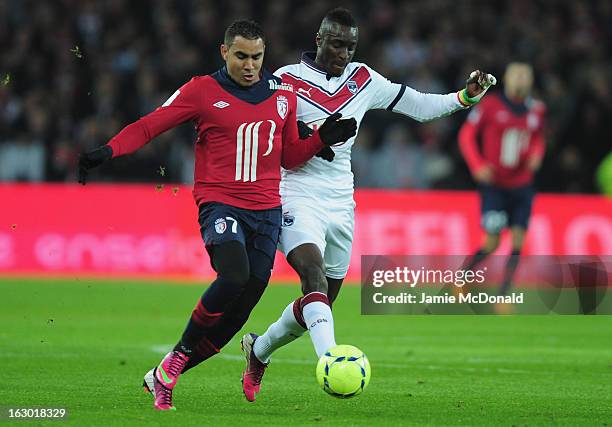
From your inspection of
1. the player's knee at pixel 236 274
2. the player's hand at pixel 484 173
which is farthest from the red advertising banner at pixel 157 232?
the player's knee at pixel 236 274

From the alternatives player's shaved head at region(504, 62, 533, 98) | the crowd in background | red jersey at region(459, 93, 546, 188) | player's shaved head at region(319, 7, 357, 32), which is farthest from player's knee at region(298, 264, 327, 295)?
the crowd in background

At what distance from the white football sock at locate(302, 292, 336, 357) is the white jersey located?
95 centimetres

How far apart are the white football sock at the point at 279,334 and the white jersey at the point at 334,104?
2.54 ft

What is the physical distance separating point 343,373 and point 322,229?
52.6 inches

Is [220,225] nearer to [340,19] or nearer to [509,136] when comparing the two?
[340,19]

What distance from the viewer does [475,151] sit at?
613 inches

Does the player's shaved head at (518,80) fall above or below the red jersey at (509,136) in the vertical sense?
above

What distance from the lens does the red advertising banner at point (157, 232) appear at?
57.8 feet

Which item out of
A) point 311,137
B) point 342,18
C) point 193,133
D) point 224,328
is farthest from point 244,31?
point 193,133

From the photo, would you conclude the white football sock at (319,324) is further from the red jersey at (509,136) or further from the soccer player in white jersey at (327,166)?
the red jersey at (509,136)

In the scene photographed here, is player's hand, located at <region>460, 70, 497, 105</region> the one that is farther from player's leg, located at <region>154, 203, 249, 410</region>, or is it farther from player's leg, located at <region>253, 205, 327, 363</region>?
player's leg, located at <region>154, 203, 249, 410</region>

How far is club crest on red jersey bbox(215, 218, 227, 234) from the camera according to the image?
7.24 meters

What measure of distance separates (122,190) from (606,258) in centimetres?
681

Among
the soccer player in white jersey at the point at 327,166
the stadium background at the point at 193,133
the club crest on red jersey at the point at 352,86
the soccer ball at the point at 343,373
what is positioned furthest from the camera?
the stadium background at the point at 193,133
